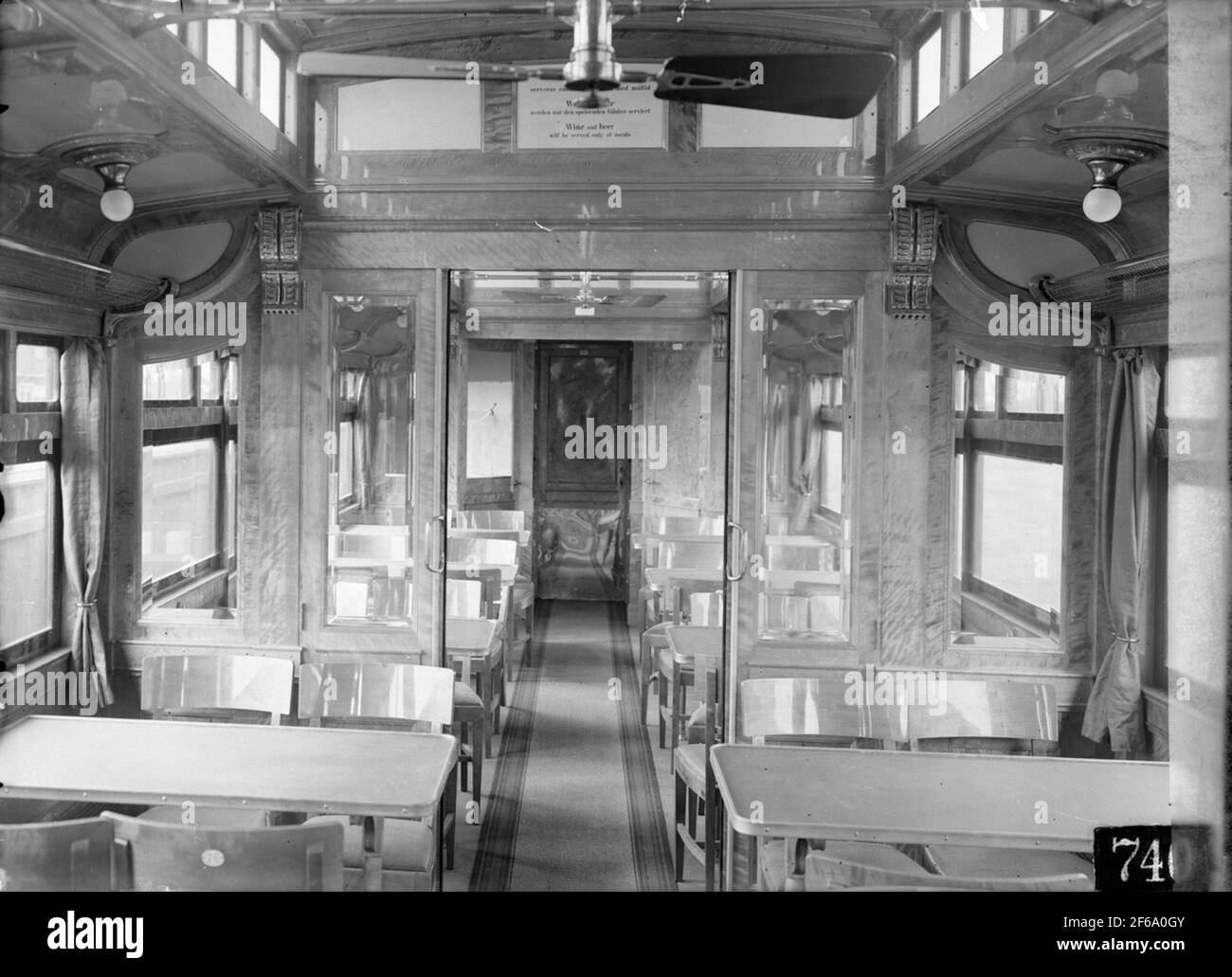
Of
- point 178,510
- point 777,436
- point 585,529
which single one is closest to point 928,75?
point 777,436

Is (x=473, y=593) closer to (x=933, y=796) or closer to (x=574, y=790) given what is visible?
(x=574, y=790)

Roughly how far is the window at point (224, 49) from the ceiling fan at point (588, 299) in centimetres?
459

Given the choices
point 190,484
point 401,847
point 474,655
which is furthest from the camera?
point 474,655

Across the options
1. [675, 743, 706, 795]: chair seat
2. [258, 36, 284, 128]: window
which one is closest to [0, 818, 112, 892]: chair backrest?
[675, 743, 706, 795]: chair seat

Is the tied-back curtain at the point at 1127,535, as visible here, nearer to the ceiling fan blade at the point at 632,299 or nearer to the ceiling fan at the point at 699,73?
the ceiling fan at the point at 699,73

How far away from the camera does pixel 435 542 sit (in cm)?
521

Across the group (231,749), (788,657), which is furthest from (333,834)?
(788,657)

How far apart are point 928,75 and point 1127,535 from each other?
2152 mm

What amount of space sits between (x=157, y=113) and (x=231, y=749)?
210cm

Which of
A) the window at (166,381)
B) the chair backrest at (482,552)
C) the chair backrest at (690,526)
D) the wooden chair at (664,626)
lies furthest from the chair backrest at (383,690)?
the chair backrest at (690,526)

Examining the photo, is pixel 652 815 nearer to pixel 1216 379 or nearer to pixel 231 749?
pixel 231 749

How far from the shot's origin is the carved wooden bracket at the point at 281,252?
5152 mm

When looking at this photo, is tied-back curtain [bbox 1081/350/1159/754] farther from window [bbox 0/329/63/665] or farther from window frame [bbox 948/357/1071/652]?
window [bbox 0/329/63/665]

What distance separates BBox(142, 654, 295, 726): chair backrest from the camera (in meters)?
4.39
